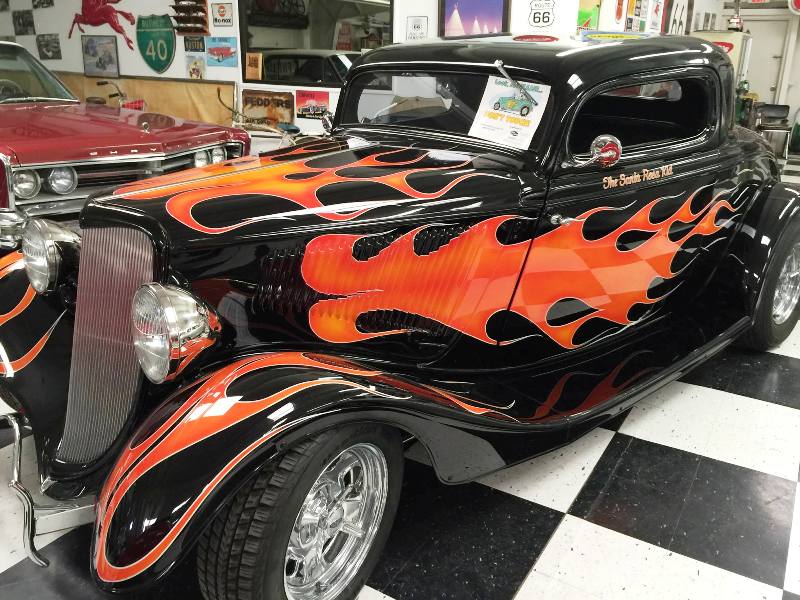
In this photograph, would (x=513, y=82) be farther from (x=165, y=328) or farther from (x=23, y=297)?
(x=23, y=297)

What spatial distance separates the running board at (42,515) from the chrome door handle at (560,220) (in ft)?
4.71

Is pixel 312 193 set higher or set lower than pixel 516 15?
lower

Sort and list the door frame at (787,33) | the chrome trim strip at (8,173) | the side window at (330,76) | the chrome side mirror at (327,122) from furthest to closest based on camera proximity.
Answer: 1. the door frame at (787,33)
2. the side window at (330,76)
3. the chrome trim strip at (8,173)
4. the chrome side mirror at (327,122)

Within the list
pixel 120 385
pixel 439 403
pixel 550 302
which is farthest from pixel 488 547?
pixel 120 385

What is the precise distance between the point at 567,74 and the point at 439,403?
1.11 metres

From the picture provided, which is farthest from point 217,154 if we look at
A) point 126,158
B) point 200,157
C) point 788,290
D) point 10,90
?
point 788,290

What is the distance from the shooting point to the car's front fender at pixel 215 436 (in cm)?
121

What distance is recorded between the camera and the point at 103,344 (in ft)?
5.50

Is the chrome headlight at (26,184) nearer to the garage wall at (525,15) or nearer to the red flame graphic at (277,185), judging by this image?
the red flame graphic at (277,185)

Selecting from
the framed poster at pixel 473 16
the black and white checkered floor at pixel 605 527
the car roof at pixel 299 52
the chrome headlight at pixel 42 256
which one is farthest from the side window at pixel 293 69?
the black and white checkered floor at pixel 605 527

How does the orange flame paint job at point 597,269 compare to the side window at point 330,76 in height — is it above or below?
below

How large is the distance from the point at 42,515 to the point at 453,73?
5.82 feet

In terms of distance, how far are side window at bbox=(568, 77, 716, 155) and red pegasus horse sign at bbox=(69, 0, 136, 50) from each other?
5.66 meters

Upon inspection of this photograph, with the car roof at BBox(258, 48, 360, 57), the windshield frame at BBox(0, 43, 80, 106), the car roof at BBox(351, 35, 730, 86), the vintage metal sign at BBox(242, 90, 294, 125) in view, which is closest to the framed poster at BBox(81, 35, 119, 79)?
the vintage metal sign at BBox(242, 90, 294, 125)
